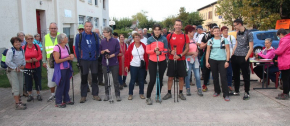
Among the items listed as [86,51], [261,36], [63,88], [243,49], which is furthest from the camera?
[261,36]

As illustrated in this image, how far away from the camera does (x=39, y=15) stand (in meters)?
14.7

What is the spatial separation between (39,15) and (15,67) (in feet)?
32.4

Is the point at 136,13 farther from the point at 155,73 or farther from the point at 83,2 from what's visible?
the point at 155,73

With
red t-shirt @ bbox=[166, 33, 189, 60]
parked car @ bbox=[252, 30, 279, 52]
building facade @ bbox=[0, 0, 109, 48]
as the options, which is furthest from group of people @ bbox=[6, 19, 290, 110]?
parked car @ bbox=[252, 30, 279, 52]

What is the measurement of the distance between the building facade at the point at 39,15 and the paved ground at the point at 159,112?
5.85m

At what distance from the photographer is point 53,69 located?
20.6ft

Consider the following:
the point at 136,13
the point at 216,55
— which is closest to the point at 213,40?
the point at 216,55

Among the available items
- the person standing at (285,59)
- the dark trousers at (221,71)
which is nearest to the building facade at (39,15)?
the dark trousers at (221,71)

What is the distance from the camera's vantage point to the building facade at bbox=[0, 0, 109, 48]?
11297 mm

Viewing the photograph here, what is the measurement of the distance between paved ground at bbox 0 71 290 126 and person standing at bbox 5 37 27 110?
298 mm

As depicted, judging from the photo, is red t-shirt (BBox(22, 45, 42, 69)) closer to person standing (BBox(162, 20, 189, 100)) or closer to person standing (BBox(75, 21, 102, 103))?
person standing (BBox(75, 21, 102, 103))

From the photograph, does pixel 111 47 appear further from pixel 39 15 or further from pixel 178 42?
pixel 39 15

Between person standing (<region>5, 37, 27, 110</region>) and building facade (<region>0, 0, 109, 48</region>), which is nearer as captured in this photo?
person standing (<region>5, 37, 27, 110</region>)

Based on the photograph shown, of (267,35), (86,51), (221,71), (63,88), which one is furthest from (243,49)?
(267,35)
